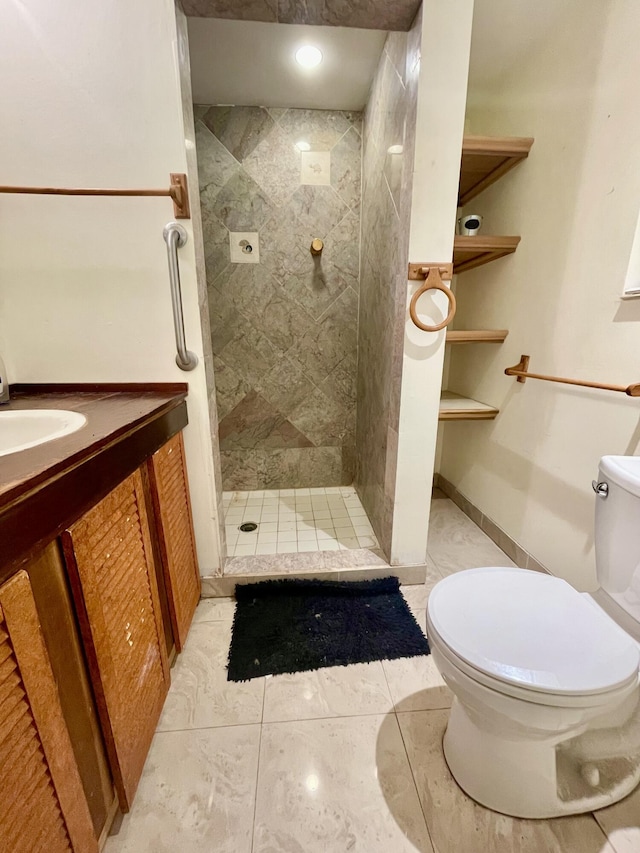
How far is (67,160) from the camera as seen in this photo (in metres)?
1.07

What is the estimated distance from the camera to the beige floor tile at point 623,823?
2.55ft

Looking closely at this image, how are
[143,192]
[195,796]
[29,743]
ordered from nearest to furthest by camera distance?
1. [29,743]
2. [195,796]
3. [143,192]

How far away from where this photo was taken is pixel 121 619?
78 cm

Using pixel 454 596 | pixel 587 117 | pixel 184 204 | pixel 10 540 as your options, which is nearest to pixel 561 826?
pixel 454 596

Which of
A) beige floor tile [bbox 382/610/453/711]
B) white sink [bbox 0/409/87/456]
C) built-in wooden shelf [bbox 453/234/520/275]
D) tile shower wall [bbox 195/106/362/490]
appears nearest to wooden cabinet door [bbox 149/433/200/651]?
white sink [bbox 0/409/87/456]

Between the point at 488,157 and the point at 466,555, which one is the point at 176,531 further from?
the point at 488,157

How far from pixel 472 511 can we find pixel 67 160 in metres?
2.36

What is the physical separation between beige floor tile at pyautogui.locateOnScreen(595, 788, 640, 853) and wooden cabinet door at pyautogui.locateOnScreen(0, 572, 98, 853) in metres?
1.13

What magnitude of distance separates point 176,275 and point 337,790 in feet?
4.93

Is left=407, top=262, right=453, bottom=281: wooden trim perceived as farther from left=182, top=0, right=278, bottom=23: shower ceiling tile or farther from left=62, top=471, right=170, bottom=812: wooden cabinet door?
left=62, top=471, right=170, bottom=812: wooden cabinet door

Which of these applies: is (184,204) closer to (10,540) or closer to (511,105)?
(10,540)

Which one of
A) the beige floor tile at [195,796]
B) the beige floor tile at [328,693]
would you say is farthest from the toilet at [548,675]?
the beige floor tile at [195,796]

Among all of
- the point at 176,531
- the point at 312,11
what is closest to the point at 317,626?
the point at 176,531

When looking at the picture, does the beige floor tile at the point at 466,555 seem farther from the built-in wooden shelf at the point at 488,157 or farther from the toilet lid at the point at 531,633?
the built-in wooden shelf at the point at 488,157
